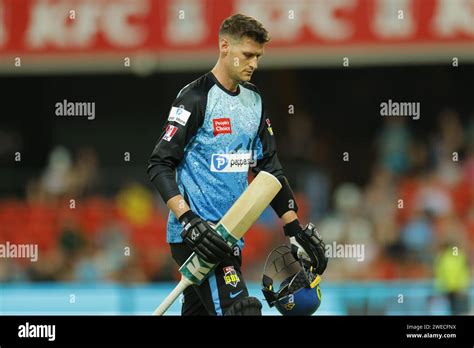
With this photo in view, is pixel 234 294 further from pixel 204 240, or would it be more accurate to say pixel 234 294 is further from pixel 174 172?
pixel 174 172

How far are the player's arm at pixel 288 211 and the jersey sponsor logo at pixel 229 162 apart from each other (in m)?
0.21

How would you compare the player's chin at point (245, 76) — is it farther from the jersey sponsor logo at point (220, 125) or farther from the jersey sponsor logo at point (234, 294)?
the jersey sponsor logo at point (234, 294)

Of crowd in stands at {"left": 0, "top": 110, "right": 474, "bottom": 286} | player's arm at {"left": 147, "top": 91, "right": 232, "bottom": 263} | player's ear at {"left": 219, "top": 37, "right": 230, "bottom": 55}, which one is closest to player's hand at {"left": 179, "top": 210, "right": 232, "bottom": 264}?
player's arm at {"left": 147, "top": 91, "right": 232, "bottom": 263}

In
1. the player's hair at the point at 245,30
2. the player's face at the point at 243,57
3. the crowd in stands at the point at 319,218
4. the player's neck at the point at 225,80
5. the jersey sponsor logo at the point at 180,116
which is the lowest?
the crowd in stands at the point at 319,218

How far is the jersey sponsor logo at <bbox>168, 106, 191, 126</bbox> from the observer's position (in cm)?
577

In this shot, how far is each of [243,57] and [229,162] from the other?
60cm

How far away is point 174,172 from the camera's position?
19.1 ft

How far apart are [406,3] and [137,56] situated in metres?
3.55

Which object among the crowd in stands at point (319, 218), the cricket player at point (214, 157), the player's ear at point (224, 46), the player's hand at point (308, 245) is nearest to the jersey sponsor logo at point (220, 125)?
the cricket player at point (214, 157)

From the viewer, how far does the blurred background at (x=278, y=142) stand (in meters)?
12.0

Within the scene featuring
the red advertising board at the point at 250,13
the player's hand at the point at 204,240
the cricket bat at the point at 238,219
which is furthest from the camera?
the red advertising board at the point at 250,13
